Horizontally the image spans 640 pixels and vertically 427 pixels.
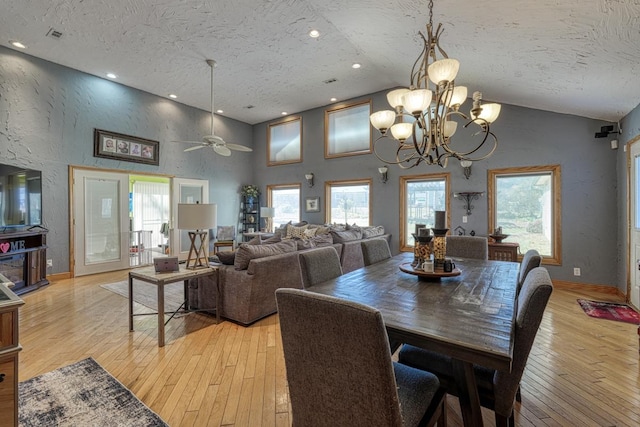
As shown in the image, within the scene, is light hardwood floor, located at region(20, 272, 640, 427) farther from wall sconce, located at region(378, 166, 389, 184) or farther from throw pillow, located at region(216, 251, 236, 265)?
wall sconce, located at region(378, 166, 389, 184)

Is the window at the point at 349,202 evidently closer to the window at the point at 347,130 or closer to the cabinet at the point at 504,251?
the window at the point at 347,130

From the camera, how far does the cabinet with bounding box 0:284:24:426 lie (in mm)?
1109

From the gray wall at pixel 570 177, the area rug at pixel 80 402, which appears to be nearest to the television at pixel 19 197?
the area rug at pixel 80 402

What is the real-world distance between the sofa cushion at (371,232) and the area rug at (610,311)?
3.14 meters

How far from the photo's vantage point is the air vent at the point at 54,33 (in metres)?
4.08

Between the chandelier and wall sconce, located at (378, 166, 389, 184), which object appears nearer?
the chandelier

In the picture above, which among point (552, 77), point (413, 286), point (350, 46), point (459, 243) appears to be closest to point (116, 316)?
point (413, 286)

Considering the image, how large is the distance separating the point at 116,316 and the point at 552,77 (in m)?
5.99

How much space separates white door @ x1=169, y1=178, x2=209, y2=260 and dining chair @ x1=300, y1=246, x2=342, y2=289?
539 centimetres

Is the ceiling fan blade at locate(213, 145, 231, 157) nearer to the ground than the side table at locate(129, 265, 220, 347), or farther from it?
farther from it

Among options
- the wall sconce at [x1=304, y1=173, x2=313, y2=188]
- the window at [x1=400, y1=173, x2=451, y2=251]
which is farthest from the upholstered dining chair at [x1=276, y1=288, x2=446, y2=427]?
the wall sconce at [x1=304, y1=173, x2=313, y2=188]

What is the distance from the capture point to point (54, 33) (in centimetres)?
414

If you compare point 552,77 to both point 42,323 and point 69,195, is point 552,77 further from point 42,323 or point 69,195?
point 69,195

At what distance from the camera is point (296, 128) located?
26.0ft
